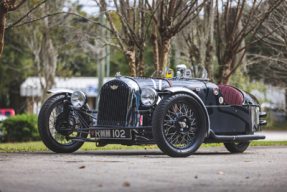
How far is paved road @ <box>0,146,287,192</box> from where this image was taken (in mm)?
5375

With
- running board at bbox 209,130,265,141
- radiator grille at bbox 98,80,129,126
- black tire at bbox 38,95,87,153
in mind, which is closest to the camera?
radiator grille at bbox 98,80,129,126

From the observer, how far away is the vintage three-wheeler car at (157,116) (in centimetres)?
879

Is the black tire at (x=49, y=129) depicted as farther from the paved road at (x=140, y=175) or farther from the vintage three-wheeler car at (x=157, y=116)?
the paved road at (x=140, y=175)

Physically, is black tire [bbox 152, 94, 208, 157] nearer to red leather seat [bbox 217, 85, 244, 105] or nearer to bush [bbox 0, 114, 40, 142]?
red leather seat [bbox 217, 85, 244, 105]

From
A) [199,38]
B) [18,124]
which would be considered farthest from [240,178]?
[18,124]

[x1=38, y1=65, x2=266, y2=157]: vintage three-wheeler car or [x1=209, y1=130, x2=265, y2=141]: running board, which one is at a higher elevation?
[x1=38, y1=65, x2=266, y2=157]: vintage three-wheeler car

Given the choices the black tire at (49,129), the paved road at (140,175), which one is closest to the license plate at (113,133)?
the paved road at (140,175)

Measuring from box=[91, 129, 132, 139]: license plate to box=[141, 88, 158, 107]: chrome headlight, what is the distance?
557 mm

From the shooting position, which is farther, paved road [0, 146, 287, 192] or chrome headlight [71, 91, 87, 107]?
chrome headlight [71, 91, 87, 107]

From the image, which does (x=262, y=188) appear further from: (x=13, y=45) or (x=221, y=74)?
(x=13, y=45)

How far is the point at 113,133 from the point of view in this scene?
8.90 m

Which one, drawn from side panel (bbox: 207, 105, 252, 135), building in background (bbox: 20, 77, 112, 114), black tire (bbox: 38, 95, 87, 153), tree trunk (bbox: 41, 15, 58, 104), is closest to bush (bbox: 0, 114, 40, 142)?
tree trunk (bbox: 41, 15, 58, 104)

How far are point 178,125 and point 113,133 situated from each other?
1118 mm

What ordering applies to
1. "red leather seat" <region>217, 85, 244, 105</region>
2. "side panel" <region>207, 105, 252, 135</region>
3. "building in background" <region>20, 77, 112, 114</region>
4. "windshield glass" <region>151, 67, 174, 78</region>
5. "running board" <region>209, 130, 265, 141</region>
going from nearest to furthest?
"running board" <region>209, 130, 265, 141</region> < "side panel" <region>207, 105, 252, 135</region> < "windshield glass" <region>151, 67, 174, 78</region> < "red leather seat" <region>217, 85, 244, 105</region> < "building in background" <region>20, 77, 112, 114</region>
